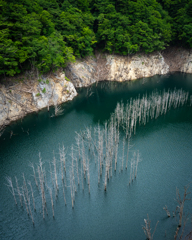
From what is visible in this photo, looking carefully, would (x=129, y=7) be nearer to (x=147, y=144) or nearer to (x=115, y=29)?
(x=115, y=29)

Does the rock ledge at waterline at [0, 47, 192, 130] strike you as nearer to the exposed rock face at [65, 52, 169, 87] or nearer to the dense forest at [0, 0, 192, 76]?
the exposed rock face at [65, 52, 169, 87]

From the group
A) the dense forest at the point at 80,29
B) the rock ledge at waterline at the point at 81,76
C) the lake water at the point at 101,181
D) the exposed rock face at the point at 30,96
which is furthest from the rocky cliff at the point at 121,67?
the lake water at the point at 101,181

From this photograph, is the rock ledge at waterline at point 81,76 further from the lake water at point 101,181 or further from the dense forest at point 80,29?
the lake water at point 101,181

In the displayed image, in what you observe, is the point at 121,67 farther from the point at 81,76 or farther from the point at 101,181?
the point at 101,181

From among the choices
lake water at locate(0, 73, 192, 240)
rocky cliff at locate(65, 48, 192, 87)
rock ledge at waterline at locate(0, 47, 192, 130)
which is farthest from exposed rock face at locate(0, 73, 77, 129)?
rocky cliff at locate(65, 48, 192, 87)

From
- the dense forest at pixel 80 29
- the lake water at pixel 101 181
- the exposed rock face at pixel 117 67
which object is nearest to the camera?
the lake water at pixel 101 181

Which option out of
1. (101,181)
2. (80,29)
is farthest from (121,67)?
(101,181)
